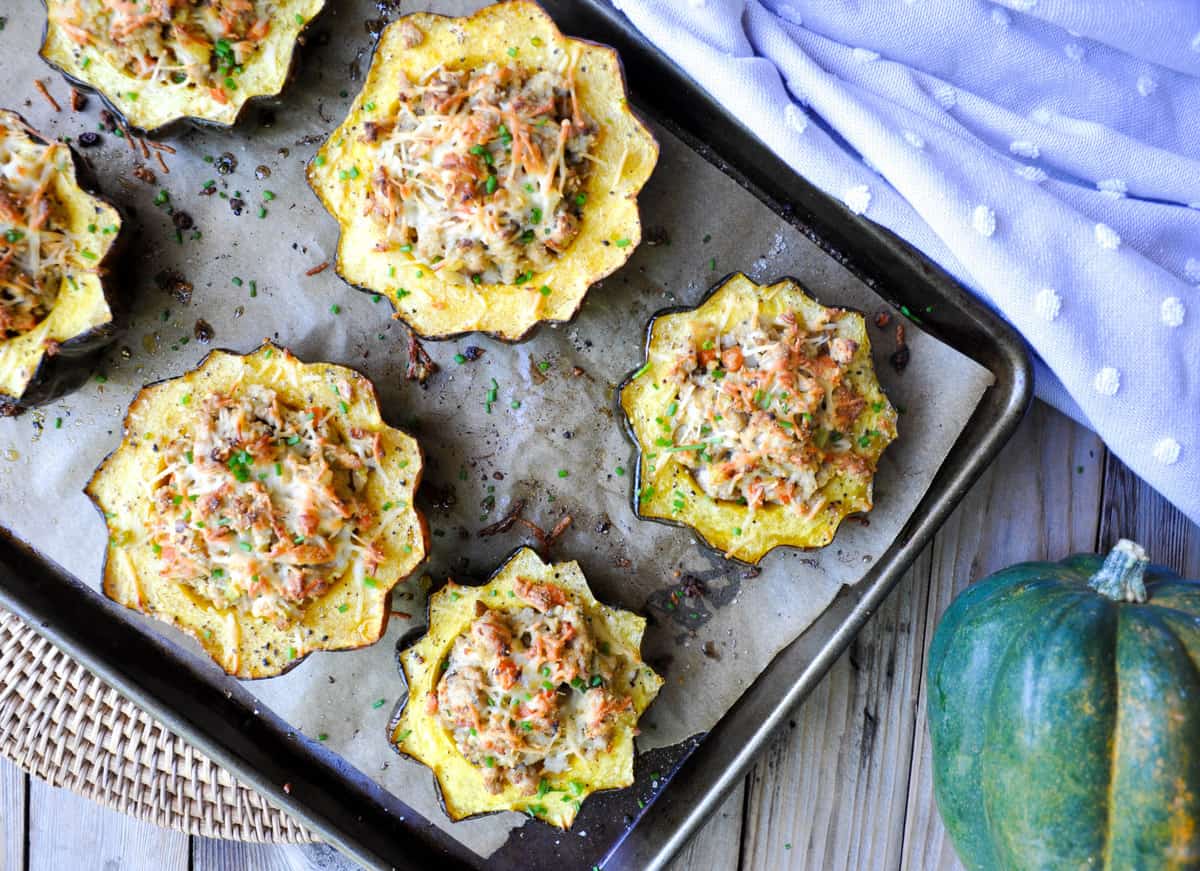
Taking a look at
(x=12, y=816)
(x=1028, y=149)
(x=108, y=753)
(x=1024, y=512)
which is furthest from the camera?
(x=12, y=816)

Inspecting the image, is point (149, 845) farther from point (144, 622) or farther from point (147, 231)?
point (147, 231)

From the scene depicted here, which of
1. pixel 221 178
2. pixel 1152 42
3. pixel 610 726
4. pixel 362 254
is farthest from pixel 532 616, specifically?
pixel 1152 42

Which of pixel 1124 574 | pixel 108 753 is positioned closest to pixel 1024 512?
pixel 1124 574

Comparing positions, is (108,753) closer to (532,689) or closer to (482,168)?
(532,689)

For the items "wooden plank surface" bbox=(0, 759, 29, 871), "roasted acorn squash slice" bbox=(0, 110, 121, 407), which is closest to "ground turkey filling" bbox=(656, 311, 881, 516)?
"roasted acorn squash slice" bbox=(0, 110, 121, 407)

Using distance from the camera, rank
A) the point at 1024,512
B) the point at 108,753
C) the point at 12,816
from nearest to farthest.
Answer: the point at 108,753 → the point at 1024,512 → the point at 12,816

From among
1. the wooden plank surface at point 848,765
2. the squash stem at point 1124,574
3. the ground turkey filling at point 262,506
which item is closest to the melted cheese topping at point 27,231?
the ground turkey filling at point 262,506

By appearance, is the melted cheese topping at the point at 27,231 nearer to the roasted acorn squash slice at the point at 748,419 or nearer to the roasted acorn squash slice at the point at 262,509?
the roasted acorn squash slice at the point at 262,509
